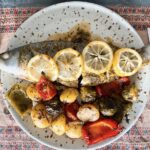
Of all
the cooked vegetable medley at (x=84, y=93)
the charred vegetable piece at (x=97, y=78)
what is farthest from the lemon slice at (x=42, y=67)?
the charred vegetable piece at (x=97, y=78)

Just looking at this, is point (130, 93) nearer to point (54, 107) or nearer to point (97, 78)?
point (97, 78)

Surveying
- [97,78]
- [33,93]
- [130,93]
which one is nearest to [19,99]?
[33,93]

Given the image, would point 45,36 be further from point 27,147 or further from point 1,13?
point 27,147

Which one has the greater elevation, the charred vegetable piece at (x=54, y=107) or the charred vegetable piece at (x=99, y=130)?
the charred vegetable piece at (x=54, y=107)

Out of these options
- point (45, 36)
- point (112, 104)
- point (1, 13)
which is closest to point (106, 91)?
point (112, 104)

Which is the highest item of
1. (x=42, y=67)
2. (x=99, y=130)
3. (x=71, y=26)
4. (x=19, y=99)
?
(x=71, y=26)

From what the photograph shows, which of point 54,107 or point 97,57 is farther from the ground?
point 97,57

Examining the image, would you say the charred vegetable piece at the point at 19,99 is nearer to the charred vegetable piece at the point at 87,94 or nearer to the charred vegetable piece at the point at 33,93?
the charred vegetable piece at the point at 33,93
